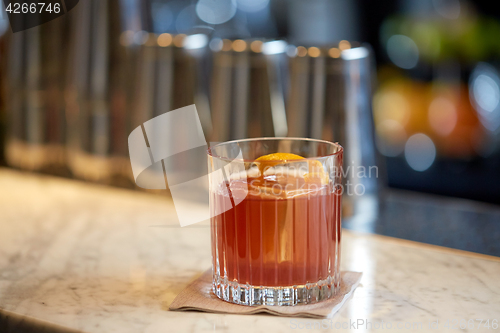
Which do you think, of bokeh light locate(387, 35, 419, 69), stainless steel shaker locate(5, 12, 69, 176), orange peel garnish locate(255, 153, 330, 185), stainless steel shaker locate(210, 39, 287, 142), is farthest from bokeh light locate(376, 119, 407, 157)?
orange peel garnish locate(255, 153, 330, 185)

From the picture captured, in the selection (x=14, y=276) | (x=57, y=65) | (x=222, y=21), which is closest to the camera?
(x=14, y=276)

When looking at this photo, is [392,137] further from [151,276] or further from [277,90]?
[151,276]

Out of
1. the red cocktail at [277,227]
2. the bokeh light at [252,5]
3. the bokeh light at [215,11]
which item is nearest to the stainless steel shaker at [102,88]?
the red cocktail at [277,227]

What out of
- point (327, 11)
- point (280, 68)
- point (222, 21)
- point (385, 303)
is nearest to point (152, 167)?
point (280, 68)

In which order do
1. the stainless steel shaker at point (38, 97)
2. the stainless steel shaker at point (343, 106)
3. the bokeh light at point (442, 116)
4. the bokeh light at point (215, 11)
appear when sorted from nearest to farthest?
the stainless steel shaker at point (343, 106), the stainless steel shaker at point (38, 97), the bokeh light at point (442, 116), the bokeh light at point (215, 11)

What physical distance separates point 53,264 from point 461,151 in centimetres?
159

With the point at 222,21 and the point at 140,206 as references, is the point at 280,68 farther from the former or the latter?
the point at 222,21

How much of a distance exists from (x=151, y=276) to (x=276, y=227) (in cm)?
21

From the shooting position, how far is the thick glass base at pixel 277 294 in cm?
59

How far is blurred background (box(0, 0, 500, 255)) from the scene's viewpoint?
0.94 m

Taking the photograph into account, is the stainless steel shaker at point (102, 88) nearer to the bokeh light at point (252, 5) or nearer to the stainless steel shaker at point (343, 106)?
the stainless steel shaker at point (343, 106)

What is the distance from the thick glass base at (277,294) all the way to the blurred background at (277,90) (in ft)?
1.14

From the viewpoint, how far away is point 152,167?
1084 millimetres

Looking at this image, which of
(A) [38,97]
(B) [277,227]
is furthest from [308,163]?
(A) [38,97]
